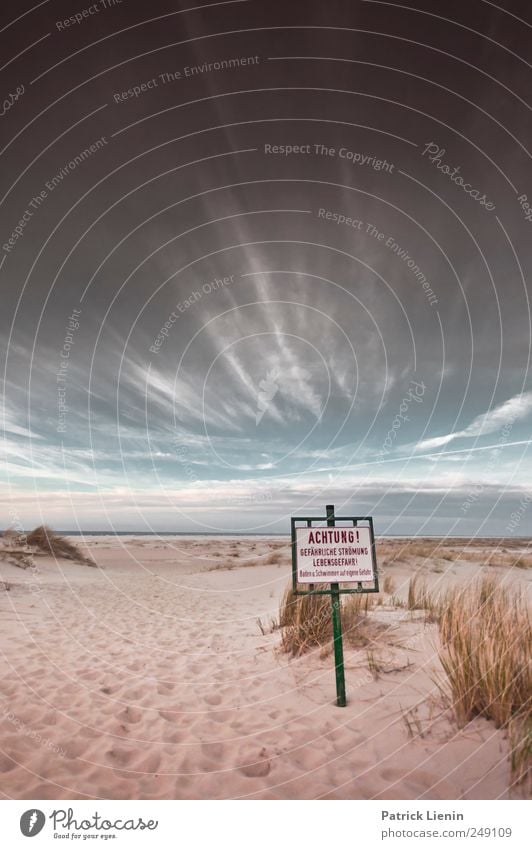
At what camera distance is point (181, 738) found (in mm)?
4461

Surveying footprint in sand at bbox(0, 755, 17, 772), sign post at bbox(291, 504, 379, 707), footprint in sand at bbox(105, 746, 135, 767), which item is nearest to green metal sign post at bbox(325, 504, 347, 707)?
sign post at bbox(291, 504, 379, 707)

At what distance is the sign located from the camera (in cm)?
525

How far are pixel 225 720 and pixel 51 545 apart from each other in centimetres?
2027

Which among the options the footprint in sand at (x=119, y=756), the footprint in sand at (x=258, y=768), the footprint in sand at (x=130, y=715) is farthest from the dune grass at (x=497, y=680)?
the footprint in sand at (x=130, y=715)

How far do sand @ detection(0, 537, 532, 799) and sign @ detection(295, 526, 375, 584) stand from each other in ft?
4.58

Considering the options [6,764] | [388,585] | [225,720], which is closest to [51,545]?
[388,585]

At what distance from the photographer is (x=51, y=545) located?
21625 millimetres

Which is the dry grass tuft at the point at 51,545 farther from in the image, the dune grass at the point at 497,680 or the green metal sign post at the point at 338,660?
the dune grass at the point at 497,680

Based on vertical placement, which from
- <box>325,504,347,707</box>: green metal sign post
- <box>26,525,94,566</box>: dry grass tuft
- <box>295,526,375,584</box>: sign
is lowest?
<box>26,525,94,566</box>: dry grass tuft

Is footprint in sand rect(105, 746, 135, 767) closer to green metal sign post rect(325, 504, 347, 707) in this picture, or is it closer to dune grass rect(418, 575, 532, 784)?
green metal sign post rect(325, 504, 347, 707)

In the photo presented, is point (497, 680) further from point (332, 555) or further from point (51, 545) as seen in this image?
point (51, 545)
